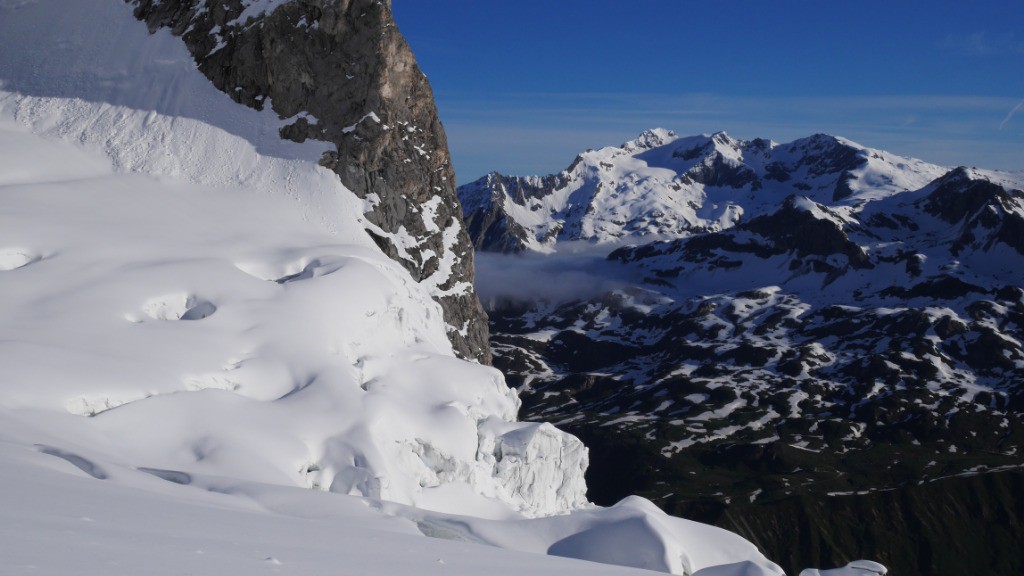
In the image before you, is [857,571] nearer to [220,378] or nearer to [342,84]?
[220,378]

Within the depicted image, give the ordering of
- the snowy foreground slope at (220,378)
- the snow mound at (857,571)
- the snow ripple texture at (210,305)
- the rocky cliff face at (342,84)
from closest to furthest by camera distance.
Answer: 1. the snowy foreground slope at (220,378)
2. the snow mound at (857,571)
3. the snow ripple texture at (210,305)
4. the rocky cliff face at (342,84)

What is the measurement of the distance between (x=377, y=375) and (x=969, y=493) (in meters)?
187

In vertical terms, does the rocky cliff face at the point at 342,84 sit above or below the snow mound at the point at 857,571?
above

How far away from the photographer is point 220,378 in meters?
40.6

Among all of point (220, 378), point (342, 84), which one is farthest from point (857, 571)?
point (342, 84)

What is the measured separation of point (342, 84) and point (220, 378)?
4272 centimetres

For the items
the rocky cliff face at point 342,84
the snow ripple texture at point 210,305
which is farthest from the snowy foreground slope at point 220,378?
the rocky cliff face at point 342,84

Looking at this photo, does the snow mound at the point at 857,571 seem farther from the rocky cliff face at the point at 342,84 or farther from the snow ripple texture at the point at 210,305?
the rocky cliff face at the point at 342,84

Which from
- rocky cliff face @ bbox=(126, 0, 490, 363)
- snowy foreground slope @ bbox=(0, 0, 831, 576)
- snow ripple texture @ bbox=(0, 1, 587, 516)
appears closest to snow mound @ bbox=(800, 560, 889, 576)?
snowy foreground slope @ bbox=(0, 0, 831, 576)

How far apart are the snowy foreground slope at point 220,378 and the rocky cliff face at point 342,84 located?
2.56 meters

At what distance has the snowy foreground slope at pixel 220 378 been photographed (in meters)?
18.9

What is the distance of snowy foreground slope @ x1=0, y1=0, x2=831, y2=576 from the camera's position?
62.0 ft

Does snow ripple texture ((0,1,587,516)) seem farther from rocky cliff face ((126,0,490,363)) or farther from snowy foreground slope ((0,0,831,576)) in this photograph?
rocky cliff face ((126,0,490,363))

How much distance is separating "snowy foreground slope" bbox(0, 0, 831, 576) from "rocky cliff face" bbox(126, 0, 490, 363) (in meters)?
2.56
